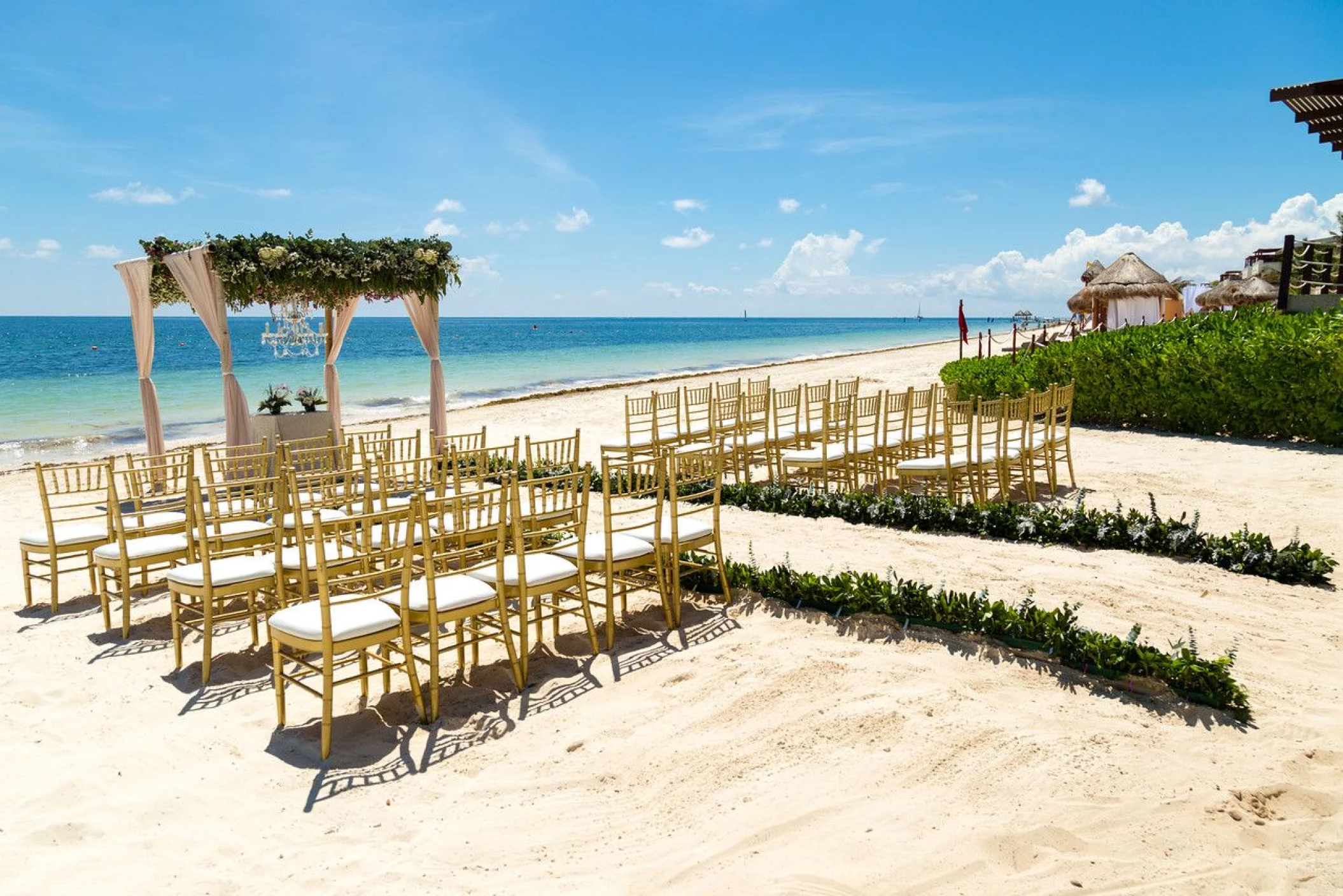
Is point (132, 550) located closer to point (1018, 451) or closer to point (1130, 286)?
point (1018, 451)

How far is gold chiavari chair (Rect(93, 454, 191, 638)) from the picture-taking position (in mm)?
5189

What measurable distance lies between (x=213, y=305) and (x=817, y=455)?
7477 millimetres

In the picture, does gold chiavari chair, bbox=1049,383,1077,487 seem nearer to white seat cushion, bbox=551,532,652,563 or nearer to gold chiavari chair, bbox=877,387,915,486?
gold chiavari chair, bbox=877,387,915,486

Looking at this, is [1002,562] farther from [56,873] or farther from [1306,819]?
[56,873]

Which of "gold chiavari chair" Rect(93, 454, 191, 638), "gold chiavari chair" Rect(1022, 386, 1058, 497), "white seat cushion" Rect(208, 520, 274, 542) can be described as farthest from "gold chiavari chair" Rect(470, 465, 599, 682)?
"gold chiavari chair" Rect(1022, 386, 1058, 497)

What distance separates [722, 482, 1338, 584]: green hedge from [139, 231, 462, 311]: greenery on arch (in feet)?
19.4

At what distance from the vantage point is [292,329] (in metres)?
11.6

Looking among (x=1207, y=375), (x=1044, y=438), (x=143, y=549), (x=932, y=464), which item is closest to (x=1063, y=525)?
(x=932, y=464)

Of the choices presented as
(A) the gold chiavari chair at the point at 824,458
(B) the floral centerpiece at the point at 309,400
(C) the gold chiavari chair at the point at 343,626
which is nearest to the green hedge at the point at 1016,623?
(C) the gold chiavari chair at the point at 343,626

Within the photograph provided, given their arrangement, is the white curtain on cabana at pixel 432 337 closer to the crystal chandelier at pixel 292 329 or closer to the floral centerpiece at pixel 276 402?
the crystal chandelier at pixel 292 329

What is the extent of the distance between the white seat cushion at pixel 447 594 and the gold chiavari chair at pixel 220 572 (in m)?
0.94

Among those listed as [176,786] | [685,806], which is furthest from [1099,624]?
[176,786]

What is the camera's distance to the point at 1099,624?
4680 mm

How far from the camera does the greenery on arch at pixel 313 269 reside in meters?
10.1
